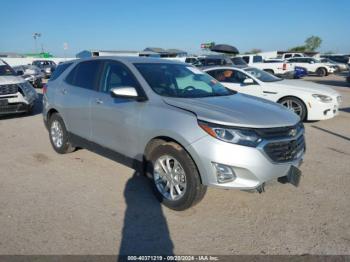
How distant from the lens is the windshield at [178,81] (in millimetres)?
3922

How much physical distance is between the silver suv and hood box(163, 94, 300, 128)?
0.04ft

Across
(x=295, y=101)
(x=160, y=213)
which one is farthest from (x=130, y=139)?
(x=295, y=101)

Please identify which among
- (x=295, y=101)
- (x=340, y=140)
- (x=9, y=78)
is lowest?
(x=340, y=140)

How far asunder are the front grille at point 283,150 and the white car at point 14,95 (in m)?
7.72

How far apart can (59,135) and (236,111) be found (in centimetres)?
353

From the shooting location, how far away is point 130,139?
3.91 meters

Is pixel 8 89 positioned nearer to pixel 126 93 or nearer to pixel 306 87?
pixel 126 93

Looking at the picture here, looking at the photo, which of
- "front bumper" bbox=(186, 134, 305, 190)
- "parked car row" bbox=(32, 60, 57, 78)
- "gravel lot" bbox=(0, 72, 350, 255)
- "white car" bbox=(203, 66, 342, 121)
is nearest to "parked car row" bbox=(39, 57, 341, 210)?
"front bumper" bbox=(186, 134, 305, 190)

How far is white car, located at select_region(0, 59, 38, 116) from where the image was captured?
27.5ft

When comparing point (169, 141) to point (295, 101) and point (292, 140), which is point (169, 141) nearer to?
point (292, 140)

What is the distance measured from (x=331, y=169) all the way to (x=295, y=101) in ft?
11.9

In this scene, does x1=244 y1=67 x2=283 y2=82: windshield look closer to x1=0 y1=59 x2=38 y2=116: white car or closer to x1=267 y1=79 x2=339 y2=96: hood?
x1=267 y1=79 x2=339 y2=96: hood

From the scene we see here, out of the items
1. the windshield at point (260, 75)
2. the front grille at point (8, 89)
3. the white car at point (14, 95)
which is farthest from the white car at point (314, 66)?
the front grille at point (8, 89)

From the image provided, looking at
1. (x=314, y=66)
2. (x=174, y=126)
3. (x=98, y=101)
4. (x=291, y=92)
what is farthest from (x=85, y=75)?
(x=314, y=66)
